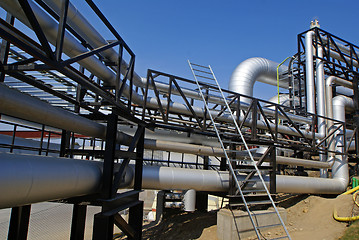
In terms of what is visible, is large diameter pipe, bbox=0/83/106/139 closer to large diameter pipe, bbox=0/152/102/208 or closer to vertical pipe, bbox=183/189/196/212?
large diameter pipe, bbox=0/152/102/208

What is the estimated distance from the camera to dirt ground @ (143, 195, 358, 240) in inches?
302

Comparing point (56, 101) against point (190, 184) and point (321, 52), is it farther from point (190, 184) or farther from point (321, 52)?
point (321, 52)

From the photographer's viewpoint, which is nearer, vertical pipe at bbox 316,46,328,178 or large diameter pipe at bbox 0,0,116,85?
large diameter pipe at bbox 0,0,116,85

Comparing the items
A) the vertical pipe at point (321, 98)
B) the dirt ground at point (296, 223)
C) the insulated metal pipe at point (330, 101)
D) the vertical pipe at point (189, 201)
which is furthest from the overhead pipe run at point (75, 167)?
the vertical pipe at point (189, 201)

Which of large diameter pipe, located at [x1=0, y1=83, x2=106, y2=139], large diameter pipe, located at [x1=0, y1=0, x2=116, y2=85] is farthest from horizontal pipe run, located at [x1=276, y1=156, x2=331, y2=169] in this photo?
large diameter pipe, located at [x1=0, y1=83, x2=106, y2=139]

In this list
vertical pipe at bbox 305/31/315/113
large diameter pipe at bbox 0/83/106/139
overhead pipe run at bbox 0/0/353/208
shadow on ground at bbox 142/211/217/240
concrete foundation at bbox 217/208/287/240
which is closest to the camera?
overhead pipe run at bbox 0/0/353/208

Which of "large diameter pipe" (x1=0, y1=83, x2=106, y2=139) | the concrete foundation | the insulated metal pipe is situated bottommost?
the concrete foundation

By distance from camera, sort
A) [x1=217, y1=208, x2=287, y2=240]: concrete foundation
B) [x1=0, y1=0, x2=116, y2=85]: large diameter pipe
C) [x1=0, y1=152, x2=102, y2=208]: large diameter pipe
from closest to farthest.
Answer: [x1=0, y1=152, x2=102, y2=208]: large diameter pipe
[x1=0, y1=0, x2=116, y2=85]: large diameter pipe
[x1=217, y1=208, x2=287, y2=240]: concrete foundation

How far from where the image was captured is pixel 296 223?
874 centimetres

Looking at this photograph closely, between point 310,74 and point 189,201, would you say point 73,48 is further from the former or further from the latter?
point 310,74

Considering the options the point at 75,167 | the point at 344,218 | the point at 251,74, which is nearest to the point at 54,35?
the point at 75,167

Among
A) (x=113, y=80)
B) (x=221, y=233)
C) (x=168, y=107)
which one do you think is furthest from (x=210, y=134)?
(x=113, y=80)

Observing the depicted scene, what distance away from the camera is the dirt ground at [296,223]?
766 centimetres

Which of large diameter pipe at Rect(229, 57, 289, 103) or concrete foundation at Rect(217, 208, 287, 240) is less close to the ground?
large diameter pipe at Rect(229, 57, 289, 103)
